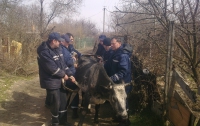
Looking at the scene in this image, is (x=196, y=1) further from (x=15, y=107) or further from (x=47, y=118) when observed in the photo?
(x=15, y=107)

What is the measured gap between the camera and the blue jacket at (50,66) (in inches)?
183

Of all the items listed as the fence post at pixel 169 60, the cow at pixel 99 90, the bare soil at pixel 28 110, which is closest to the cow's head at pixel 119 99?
the cow at pixel 99 90

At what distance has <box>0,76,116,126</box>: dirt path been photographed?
18.2 ft

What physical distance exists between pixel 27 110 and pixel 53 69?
7.90 ft

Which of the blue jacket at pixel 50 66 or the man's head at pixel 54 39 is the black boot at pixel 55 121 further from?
the man's head at pixel 54 39

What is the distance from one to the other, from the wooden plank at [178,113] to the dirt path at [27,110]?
1.61 m

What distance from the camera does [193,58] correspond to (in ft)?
15.4

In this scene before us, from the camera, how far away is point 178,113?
13.5 feet

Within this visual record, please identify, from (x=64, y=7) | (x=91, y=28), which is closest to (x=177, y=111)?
(x=64, y=7)

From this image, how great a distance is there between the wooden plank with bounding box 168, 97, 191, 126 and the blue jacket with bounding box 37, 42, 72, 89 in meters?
2.46

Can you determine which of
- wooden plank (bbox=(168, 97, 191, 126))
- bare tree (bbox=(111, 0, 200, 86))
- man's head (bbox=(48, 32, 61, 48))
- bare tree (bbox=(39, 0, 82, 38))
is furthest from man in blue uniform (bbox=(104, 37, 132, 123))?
bare tree (bbox=(39, 0, 82, 38))

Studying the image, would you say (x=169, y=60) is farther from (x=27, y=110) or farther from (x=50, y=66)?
(x=27, y=110)

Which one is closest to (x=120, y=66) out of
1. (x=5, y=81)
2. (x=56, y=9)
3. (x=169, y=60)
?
(x=169, y=60)

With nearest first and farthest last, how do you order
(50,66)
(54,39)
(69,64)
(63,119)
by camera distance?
(50,66), (54,39), (63,119), (69,64)
